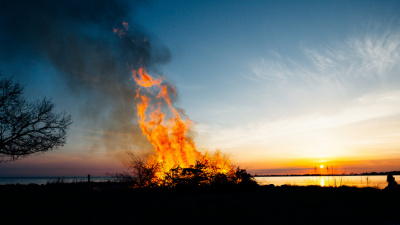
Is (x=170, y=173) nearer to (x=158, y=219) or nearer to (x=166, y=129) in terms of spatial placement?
(x=166, y=129)

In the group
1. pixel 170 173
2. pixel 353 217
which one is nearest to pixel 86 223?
A: pixel 353 217

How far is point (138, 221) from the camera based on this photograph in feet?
21.2

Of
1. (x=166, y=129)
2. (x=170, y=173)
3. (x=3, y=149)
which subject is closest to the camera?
(x=170, y=173)

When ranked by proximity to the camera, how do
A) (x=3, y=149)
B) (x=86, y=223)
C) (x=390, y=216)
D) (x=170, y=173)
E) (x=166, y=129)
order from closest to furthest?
(x=86, y=223), (x=390, y=216), (x=170, y=173), (x=166, y=129), (x=3, y=149)

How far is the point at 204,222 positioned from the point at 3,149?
19648 mm

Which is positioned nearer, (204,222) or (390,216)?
(204,222)

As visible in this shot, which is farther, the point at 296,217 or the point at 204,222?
the point at 296,217

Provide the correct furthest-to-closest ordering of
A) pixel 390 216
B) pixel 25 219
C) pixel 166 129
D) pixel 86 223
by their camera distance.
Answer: pixel 166 129 < pixel 390 216 < pixel 25 219 < pixel 86 223

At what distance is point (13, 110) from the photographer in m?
20.0

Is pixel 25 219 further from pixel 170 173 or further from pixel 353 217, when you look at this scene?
pixel 170 173

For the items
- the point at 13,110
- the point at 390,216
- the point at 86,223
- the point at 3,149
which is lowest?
the point at 390,216

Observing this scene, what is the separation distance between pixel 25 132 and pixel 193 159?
1318 cm

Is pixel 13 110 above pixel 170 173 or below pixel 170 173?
above

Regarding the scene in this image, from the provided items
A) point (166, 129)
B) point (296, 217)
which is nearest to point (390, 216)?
point (296, 217)
